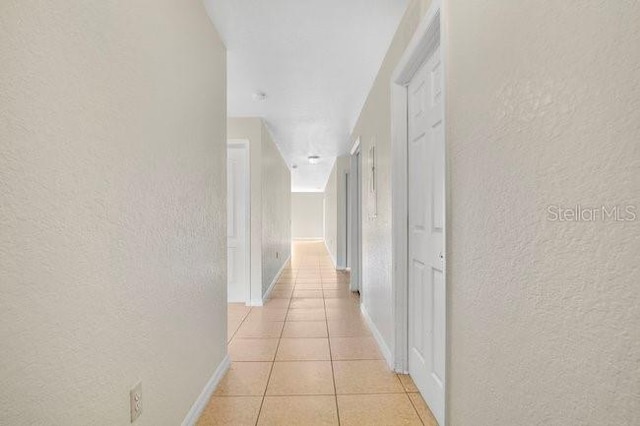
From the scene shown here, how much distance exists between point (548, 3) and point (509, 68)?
8.2 inches

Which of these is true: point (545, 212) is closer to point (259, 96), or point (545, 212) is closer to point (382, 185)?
point (382, 185)

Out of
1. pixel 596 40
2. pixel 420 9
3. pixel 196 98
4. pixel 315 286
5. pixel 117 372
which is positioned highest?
pixel 420 9

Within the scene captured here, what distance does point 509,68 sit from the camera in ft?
3.49

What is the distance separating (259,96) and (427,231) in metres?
2.46

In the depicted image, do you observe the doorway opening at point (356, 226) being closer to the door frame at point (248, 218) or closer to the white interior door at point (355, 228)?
the white interior door at point (355, 228)

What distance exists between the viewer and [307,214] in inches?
641

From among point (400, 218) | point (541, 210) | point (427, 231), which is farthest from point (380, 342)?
point (541, 210)

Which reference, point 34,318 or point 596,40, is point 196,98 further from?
point 596,40

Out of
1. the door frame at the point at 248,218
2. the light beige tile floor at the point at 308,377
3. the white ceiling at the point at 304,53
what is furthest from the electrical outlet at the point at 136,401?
the door frame at the point at 248,218

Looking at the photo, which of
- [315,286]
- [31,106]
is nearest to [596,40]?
[31,106]

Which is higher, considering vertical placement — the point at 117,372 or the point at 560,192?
the point at 560,192

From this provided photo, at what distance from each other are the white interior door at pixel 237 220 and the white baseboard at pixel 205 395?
2.04m

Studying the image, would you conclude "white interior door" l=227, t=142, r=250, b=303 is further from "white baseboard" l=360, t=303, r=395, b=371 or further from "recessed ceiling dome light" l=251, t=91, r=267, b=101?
"white baseboard" l=360, t=303, r=395, b=371

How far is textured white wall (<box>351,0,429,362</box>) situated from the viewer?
235 cm
